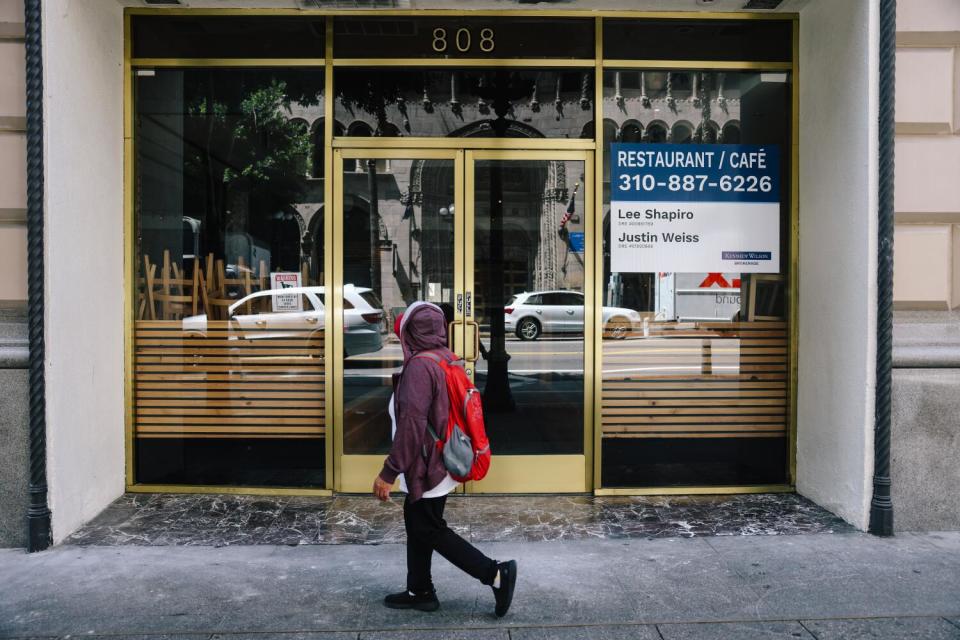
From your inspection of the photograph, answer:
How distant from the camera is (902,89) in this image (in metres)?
5.33

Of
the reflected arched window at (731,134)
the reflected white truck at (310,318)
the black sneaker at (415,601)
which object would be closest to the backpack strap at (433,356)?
the black sneaker at (415,601)

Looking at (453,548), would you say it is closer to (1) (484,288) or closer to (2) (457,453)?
(2) (457,453)

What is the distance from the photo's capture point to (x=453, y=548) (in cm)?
371

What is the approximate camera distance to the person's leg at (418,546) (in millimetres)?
3721

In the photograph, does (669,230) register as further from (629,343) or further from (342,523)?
(342,523)

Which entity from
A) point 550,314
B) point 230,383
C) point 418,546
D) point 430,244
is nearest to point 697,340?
point 550,314

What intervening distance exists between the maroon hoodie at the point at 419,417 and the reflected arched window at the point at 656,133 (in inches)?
130

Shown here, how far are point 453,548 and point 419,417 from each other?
0.71 meters

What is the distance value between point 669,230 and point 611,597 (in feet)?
10.5

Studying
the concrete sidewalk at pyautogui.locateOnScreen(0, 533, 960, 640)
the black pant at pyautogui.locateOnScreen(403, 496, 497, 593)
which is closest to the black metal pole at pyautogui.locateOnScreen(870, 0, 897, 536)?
the concrete sidewalk at pyautogui.locateOnScreen(0, 533, 960, 640)

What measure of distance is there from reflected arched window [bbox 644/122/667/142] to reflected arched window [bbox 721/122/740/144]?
51cm

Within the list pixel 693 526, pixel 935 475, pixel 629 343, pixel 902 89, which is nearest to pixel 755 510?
pixel 693 526

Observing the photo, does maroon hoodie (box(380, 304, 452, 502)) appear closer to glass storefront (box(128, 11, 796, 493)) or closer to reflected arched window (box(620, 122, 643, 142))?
glass storefront (box(128, 11, 796, 493))

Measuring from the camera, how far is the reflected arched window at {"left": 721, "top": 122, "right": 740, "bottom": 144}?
→ 616 centimetres
